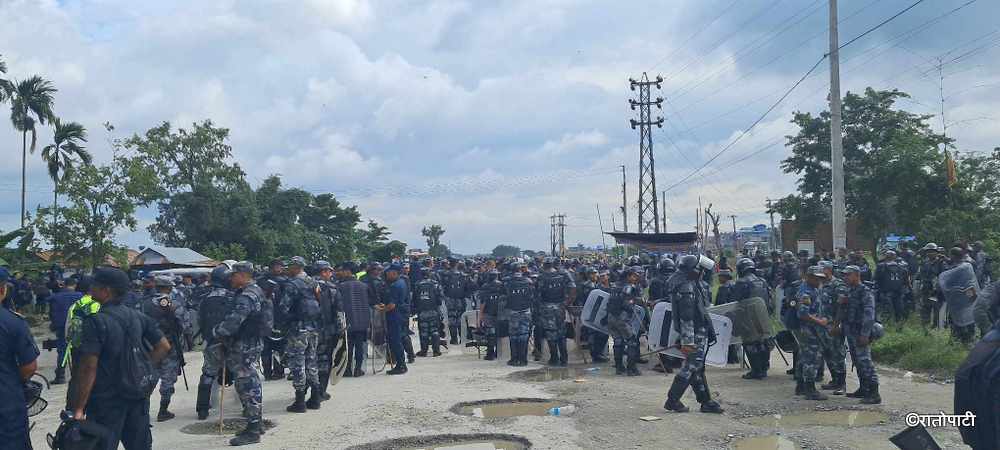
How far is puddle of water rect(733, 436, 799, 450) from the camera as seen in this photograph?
7.52m

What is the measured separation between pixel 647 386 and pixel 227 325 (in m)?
5.96

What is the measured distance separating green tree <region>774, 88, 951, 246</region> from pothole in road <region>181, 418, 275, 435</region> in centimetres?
2952

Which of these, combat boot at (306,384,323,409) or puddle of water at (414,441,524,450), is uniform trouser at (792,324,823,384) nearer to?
puddle of water at (414,441,524,450)

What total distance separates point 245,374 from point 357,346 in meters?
4.54

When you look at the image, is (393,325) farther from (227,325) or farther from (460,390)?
(227,325)

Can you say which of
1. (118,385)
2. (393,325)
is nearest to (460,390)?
(393,325)

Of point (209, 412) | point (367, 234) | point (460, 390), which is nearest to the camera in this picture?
point (209, 412)

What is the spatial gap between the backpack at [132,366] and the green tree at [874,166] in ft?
105

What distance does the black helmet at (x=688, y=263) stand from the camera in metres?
9.09

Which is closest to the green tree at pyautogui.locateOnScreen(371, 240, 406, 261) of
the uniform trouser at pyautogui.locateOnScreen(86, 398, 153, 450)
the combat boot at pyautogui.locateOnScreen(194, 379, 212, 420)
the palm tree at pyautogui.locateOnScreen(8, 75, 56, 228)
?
the palm tree at pyautogui.locateOnScreen(8, 75, 56, 228)

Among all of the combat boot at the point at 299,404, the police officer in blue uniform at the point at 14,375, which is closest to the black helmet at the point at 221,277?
the combat boot at the point at 299,404

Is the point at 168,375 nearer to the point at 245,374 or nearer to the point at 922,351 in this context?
the point at 245,374

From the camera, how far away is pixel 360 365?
511 inches

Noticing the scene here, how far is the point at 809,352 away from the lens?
9961 mm
